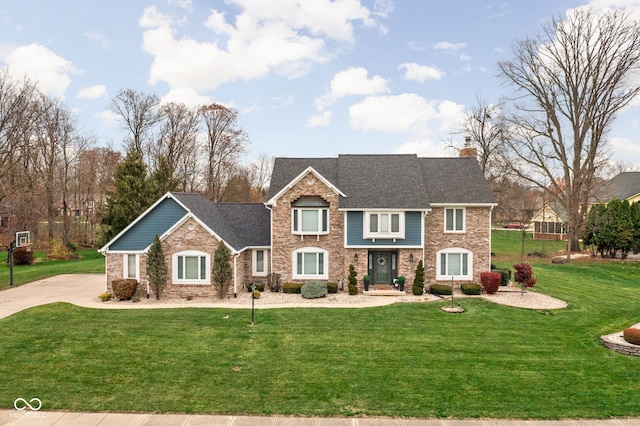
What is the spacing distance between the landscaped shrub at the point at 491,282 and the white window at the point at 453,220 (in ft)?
10.7

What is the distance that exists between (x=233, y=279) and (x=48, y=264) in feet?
80.9

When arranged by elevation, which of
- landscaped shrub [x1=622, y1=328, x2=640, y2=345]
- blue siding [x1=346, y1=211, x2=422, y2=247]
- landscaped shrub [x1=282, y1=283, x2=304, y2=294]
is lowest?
landscaped shrub [x1=622, y1=328, x2=640, y2=345]

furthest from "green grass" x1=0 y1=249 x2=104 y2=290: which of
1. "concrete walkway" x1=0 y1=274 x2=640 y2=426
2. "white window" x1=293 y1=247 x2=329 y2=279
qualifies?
"concrete walkway" x1=0 y1=274 x2=640 y2=426

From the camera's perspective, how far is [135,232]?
2233 centimetres

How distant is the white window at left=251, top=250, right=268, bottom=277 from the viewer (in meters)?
24.4

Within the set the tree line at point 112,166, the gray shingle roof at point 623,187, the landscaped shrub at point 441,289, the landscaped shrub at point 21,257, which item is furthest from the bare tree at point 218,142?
the gray shingle roof at point 623,187

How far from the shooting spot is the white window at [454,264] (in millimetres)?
23672

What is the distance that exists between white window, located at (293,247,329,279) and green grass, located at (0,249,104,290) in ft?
60.1

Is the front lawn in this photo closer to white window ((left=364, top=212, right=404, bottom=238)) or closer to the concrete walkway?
the concrete walkway

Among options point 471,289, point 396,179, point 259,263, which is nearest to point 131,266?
point 259,263

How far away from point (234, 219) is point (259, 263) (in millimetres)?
3909

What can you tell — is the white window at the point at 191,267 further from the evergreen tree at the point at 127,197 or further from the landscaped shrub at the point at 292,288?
the evergreen tree at the point at 127,197

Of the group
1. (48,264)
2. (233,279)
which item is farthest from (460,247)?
(48,264)

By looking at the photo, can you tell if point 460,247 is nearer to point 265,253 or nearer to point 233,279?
point 265,253
